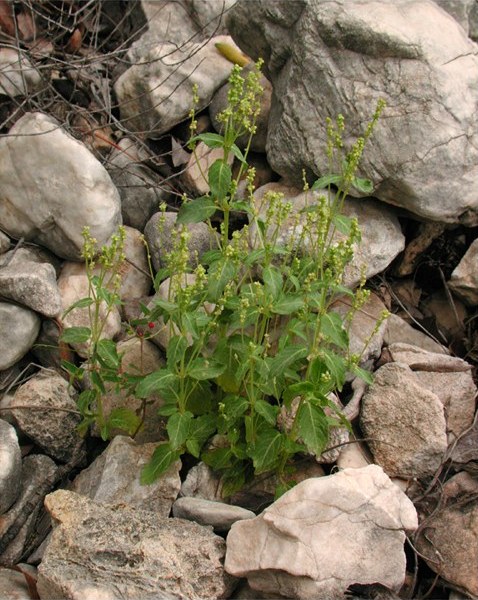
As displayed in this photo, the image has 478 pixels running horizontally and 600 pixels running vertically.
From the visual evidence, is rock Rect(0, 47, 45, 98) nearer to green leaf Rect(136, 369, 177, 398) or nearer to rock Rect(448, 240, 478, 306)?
green leaf Rect(136, 369, 177, 398)

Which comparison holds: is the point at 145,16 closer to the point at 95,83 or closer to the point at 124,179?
the point at 95,83

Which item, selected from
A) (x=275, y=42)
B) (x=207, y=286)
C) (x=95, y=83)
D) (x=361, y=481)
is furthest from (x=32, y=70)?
(x=361, y=481)

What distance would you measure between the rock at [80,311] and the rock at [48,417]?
1.11 ft

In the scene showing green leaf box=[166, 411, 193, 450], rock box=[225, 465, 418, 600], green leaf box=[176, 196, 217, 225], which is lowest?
rock box=[225, 465, 418, 600]

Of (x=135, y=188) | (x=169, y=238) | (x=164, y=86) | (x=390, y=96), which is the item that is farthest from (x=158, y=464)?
(x=164, y=86)

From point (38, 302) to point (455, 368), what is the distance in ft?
7.74

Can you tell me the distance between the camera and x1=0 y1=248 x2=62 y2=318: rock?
4.27 meters

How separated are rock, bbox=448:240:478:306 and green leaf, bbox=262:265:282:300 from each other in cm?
165

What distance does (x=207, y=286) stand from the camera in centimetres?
374

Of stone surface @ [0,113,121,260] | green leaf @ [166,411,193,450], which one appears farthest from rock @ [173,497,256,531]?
stone surface @ [0,113,121,260]

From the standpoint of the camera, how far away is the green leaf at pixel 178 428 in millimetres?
3551

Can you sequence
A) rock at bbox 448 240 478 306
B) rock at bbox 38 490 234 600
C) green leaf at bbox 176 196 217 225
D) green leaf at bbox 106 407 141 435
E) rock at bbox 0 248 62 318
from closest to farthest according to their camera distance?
rock at bbox 38 490 234 600
green leaf at bbox 176 196 217 225
green leaf at bbox 106 407 141 435
rock at bbox 0 248 62 318
rock at bbox 448 240 478 306

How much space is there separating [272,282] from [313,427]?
66cm

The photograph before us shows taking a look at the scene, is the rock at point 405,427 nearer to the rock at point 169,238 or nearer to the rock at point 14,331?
the rock at point 169,238
